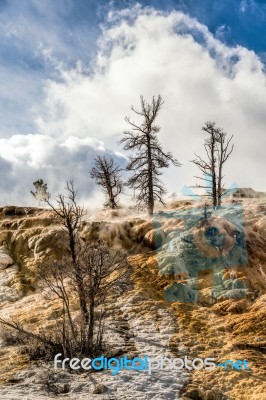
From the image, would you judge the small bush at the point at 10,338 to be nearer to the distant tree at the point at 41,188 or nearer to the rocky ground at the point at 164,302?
the rocky ground at the point at 164,302

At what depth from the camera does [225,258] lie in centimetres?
2059

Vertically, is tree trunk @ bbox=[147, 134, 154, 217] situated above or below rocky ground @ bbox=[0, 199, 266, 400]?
above

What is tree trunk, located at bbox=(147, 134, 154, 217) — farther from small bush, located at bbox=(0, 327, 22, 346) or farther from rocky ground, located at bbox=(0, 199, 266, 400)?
small bush, located at bbox=(0, 327, 22, 346)

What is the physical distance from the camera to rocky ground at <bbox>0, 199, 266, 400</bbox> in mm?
11539

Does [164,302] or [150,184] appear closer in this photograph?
[164,302]

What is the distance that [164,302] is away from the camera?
1755 centimetres

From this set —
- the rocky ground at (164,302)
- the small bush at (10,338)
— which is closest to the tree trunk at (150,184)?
the rocky ground at (164,302)

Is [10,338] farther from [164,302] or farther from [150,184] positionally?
[150,184]

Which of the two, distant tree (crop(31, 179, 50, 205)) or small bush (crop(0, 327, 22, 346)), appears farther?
distant tree (crop(31, 179, 50, 205))

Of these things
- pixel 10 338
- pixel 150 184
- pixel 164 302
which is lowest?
pixel 10 338

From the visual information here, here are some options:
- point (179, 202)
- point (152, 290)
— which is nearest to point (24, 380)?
point (152, 290)

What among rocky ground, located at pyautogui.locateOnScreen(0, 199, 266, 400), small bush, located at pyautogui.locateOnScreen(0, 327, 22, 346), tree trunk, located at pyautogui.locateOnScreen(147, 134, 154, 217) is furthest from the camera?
tree trunk, located at pyautogui.locateOnScreen(147, 134, 154, 217)

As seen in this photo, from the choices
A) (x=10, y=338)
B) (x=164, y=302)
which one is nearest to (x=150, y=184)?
(x=164, y=302)

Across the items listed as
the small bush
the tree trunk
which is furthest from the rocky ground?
the tree trunk
